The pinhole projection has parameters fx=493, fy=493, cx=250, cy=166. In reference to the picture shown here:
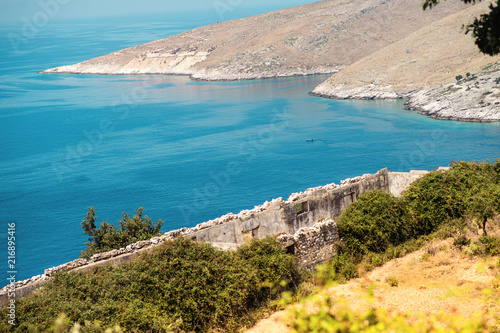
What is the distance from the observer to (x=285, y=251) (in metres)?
16.5

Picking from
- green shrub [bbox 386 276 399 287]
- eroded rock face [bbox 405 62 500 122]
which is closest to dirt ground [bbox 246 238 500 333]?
green shrub [bbox 386 276 399 287]

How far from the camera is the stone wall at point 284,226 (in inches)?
644

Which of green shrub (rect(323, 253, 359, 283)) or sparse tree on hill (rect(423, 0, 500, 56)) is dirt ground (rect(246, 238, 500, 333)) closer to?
green shrub (rect(323, 253, 359, 283))

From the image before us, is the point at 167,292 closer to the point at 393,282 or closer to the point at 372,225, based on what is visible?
the point at 393,282

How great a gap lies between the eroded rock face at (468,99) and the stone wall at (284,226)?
6586 cm

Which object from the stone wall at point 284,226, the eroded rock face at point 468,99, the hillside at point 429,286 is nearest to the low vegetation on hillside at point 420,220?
the hillside at point 429,286

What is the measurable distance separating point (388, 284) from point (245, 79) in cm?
14903

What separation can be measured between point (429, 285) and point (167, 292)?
7.80m

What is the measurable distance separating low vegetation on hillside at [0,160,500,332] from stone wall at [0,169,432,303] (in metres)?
0.85

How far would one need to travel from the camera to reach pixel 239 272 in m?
Result: 14.7

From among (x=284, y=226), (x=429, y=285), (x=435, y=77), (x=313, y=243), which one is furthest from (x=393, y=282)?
(x=435, y=77)

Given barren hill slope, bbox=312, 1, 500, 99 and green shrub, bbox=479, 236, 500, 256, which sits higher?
barren hill slope, bbox=312, 1, 500, 99

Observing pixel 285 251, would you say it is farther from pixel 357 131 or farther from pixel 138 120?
pixel 138 120

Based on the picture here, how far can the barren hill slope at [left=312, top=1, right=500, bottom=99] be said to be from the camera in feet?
338
